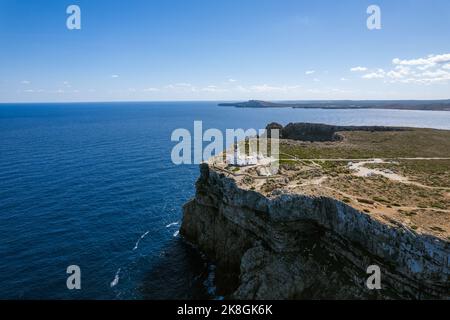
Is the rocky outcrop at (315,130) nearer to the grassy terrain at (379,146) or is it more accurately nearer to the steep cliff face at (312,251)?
the grassy terrain at (379,146)

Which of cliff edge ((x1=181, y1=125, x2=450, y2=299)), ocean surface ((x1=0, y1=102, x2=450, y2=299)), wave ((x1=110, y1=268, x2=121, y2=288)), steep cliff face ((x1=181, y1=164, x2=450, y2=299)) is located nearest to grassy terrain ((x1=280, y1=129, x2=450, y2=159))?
cliff edge ((x1=181, y1=125, x2=450, y2=299))

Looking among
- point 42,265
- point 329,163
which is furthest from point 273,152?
point 42,265

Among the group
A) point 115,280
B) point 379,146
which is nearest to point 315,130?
point 379,146

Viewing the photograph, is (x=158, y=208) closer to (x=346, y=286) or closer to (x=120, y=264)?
(x=120, y=264)

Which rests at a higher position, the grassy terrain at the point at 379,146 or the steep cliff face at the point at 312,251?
the grassy terrain at the point at 379,146

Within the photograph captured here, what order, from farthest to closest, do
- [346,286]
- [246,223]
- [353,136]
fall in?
1. [353,136]
2. [246,223]
3. [346,286]

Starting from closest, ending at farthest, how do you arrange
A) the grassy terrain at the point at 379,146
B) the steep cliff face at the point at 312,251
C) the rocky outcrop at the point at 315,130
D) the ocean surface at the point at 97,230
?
the steep cliff face at the point at 312,251 → the ocean surface at the point at 97,230 → the grassy terrain at the point at 379,146 → the rocky outcrop at the point at 315,130

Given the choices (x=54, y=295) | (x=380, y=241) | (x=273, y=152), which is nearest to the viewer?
(x=380, y=241)

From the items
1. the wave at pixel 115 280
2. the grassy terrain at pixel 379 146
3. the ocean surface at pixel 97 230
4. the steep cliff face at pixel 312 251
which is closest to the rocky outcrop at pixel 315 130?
the grassy terrain at pixel 379 146

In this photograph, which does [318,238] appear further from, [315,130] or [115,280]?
[315,130]
